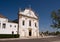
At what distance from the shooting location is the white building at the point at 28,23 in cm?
5206

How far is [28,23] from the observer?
5519cm

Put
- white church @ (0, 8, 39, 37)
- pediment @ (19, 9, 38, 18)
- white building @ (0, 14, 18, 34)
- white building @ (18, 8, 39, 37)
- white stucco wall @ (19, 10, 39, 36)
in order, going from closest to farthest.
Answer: white building @ (0, 14, 18, 34) < white church @ (0, 8, 39, 37) < white stucco wall @ (19, 10, 39, 36) < white building @ (18, 8, 39, 37) < pediment @ (19, 9, 38, 18)

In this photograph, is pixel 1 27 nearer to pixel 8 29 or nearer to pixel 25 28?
pixel 8 29

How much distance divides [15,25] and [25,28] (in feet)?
18.6

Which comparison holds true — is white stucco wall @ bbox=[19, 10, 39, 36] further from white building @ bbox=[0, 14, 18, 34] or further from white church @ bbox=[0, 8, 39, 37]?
white building @ bbox=[0, 14, 18, 34]

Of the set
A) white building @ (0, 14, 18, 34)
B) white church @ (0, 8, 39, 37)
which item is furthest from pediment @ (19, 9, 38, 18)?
white building @ (0, 14, 18, 34)

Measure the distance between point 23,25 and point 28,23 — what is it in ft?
10.7

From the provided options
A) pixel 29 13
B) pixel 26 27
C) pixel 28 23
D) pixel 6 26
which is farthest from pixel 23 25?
pixel 6 26

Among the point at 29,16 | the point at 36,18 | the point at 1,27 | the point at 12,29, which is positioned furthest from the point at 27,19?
the point at 1,27

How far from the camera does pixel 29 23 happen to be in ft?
184

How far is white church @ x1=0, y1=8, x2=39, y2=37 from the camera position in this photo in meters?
46.6

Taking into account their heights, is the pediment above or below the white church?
above

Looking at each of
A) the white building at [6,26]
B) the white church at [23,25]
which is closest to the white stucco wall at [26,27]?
the white church at [23,25]

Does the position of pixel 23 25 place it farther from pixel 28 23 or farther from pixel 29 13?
pixel 29 13
